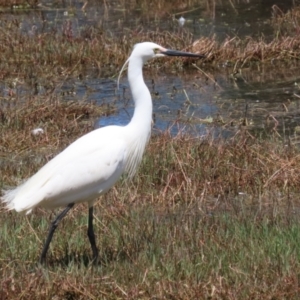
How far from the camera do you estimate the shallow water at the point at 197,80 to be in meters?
9.73

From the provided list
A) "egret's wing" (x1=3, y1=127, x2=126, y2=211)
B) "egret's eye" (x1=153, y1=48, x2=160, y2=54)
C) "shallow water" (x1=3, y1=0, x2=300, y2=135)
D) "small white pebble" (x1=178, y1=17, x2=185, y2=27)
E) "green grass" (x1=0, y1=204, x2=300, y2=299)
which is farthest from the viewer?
"small white pebble" (x1=178, y1=17, x2=185, y2=27)

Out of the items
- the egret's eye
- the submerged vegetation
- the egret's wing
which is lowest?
the submerged vegetation

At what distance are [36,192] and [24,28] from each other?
8505 mm

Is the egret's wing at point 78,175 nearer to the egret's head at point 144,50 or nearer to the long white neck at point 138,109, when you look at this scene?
the long white neck at point 138,109

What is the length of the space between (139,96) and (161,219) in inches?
48.3

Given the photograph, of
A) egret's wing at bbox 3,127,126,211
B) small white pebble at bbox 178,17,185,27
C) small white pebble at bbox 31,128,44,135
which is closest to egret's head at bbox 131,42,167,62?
egret's wing at bbox 3,127,126,211

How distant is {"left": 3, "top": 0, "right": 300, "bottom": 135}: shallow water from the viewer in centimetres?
973

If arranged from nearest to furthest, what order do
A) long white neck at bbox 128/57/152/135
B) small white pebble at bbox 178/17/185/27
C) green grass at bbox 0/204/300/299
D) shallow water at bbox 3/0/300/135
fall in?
green grass at bbox 0/204/300/299 → long white neck at bbox 128/57/152/135 → shallow water at bbox 3/0/300/135 → small white pebble at bbox 178/17/185/27

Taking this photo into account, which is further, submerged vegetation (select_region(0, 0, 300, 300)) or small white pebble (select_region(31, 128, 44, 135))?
small white pebble (select_region(31, 128, 44, 135))

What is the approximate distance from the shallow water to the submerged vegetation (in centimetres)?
43

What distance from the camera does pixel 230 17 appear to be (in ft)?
48.5

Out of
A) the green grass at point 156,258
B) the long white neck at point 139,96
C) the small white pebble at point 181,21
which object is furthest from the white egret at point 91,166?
the small white pebble at point 181,21

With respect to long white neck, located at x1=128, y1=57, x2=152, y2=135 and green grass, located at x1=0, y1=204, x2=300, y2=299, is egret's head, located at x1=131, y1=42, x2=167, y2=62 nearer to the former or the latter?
long white neck, located at x1=128, y1=57, x2=152, y2=135

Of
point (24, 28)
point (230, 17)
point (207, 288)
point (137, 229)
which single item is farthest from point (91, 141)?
point (230, 17)
